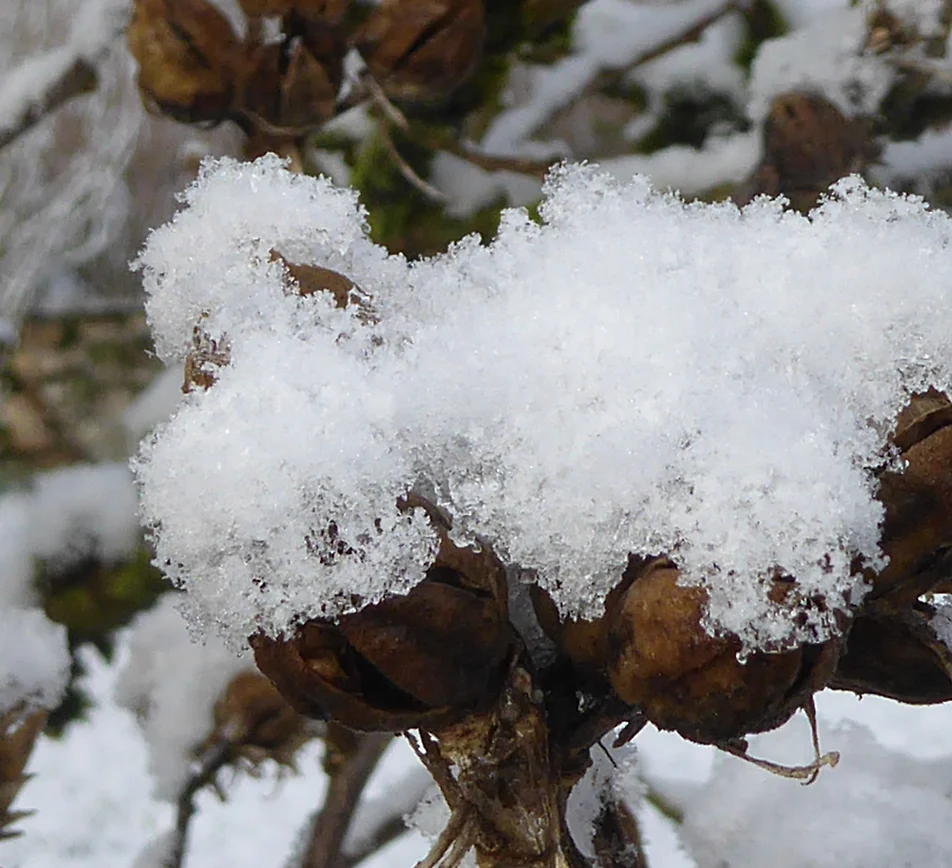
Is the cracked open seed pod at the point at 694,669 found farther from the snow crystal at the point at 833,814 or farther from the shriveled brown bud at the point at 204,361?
the snow crystal at the point at 833,814

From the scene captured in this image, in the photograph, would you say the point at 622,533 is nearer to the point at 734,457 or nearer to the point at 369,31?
the point at 734,457

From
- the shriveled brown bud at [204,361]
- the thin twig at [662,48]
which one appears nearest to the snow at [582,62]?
the thin twig at [662,48]

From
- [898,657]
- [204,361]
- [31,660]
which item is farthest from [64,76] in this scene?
[898,657]

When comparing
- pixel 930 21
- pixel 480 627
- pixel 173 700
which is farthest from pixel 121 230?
pixel 480 627

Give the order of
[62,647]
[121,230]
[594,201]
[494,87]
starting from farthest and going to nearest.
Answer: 1. [121,230]
2. [494,87]
3. [62,647]
4. [594,201]

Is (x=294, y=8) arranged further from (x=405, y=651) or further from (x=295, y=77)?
(x=405, y=651)

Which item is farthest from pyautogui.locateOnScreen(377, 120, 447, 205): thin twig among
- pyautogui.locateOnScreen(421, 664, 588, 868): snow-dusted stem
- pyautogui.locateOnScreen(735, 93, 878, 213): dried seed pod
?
pyautogui.locateOnScreen(421, 664, 588, 868): snow-dusted stem
